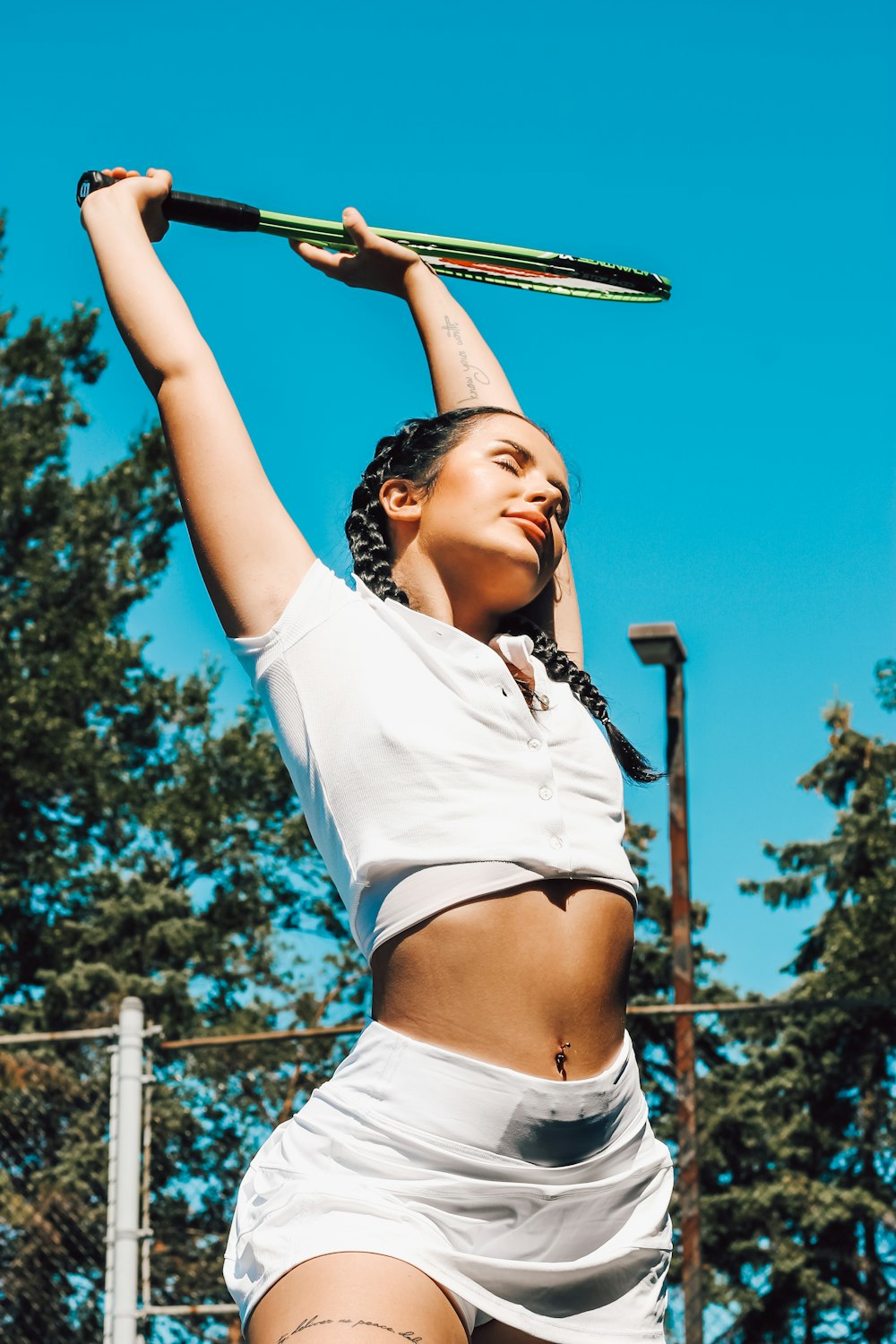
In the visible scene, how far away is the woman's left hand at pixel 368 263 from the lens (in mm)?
2625

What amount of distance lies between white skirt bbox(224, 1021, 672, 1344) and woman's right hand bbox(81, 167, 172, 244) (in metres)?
1.19

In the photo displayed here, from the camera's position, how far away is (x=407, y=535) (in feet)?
7.13

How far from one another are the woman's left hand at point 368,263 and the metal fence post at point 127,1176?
10.5 feet

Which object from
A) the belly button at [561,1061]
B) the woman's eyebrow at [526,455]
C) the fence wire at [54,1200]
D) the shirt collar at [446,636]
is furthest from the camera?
the fence wire at [54,1200]

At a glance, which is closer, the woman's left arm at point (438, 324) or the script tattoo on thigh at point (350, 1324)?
the script tattoo on thigh at point (350, 1324)

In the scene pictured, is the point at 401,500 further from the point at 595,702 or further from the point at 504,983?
the point at 504,983

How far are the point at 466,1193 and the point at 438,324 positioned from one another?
1474 millimetres

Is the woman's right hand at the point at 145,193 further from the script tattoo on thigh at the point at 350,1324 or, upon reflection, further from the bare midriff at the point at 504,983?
the script tattoo on thigh at the point at 350,1324

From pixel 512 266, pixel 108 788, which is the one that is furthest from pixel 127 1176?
pixel 108 788

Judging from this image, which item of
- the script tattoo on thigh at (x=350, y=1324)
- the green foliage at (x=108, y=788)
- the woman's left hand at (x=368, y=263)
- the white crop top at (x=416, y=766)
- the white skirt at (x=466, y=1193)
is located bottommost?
the script tattoo on thigh at (x=350, y=1324)

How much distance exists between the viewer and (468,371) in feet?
8.37

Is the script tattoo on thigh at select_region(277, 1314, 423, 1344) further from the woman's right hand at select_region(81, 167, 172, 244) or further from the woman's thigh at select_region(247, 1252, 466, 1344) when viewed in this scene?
the woman's right hand at select_region(81, 167, 172, 244)

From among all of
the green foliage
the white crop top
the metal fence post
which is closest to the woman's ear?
the white crop top

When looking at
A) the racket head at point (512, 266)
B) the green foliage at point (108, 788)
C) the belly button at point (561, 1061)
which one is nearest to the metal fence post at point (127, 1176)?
the racket head at point (512, 266)
